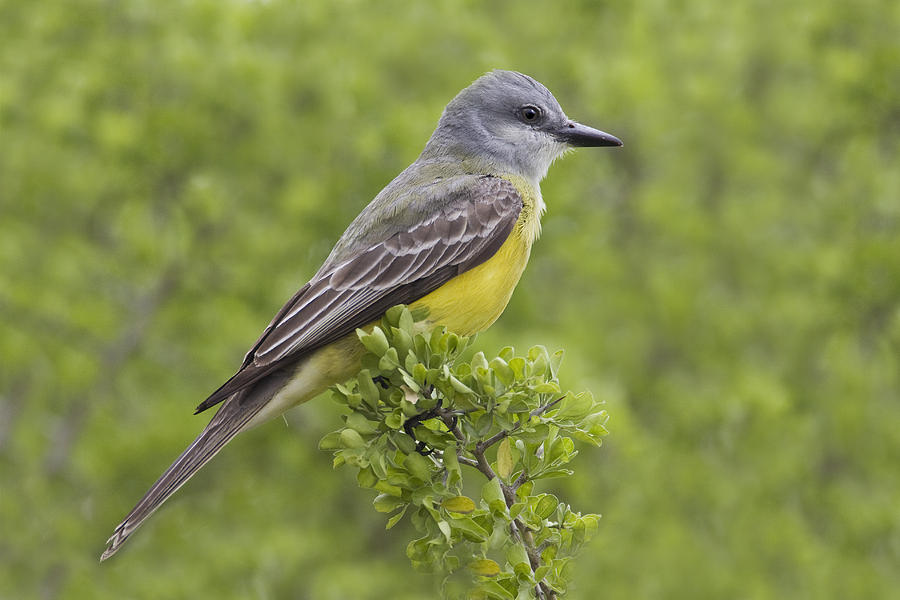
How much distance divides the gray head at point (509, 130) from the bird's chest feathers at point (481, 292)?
2.46 ft

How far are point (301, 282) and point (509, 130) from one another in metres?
5.85

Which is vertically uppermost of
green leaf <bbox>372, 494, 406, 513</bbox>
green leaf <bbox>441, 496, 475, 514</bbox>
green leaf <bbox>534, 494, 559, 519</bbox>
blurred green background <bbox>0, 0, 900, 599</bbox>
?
green leaf <bbox>441, 496, 475, 514</bbox>

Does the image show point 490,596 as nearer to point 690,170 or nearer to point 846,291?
point 846,291

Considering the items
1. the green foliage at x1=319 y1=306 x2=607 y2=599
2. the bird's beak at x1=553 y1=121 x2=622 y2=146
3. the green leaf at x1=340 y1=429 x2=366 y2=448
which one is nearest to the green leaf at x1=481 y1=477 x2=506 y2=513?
the green foliage at x1=319 y1=306 x2=607 y2=599

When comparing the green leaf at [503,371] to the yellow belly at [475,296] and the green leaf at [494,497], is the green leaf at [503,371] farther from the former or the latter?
the yellow belly at [475,296]

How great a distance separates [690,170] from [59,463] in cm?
974

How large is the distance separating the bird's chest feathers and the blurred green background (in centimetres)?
540

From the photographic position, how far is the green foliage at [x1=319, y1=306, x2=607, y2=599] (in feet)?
10.7

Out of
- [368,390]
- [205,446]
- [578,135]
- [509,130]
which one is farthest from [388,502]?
[578,135]

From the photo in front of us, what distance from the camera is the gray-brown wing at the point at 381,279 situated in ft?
15.5

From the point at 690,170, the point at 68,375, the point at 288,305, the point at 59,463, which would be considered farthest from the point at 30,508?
the point at 690,170

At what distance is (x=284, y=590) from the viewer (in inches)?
491

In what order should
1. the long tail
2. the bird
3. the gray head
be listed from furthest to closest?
the gray head → the bird → the long tail

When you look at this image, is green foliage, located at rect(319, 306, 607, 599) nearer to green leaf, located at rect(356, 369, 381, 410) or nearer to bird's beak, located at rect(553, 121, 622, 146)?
green leaf, located at rect(356, 369, 381, 410)
